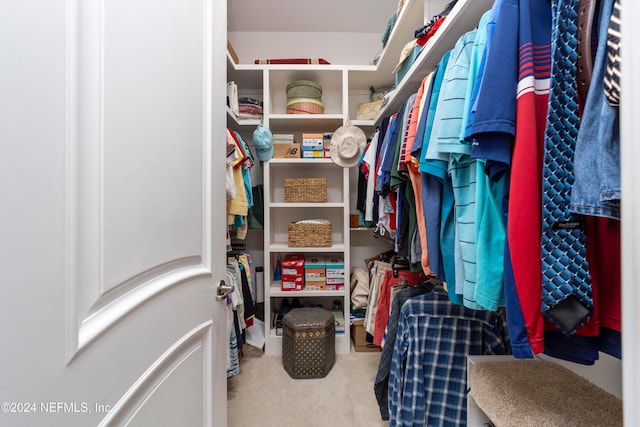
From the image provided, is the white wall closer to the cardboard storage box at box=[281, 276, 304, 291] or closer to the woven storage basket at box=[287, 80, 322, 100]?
the woven storage basket at box=[287, 80, 322, 100]

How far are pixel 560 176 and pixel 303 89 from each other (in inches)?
74.0

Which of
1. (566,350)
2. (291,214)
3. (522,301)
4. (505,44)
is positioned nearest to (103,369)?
(522,301)

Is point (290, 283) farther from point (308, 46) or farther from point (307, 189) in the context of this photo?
point (308, 46)

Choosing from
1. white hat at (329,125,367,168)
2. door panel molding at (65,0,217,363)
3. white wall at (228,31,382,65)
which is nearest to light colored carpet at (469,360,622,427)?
door panel molding at (65,0,217,363)

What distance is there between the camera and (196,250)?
2.27ft

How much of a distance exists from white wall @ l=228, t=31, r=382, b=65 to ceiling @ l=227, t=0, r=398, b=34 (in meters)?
0.04

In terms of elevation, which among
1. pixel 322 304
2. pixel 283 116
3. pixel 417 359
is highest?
pixel 283 116

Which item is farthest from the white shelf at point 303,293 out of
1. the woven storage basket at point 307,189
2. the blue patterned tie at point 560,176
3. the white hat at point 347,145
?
the blue patterned tie at point 560,176

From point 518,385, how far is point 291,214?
76.7 inches

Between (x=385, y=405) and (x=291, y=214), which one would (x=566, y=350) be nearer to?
(x=385, y=405)

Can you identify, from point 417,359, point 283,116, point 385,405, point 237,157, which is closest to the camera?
point 417,359

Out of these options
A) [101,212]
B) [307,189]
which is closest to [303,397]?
[307,189]

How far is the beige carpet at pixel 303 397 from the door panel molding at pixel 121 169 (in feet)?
3.95

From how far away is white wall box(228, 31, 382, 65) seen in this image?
2307mm
